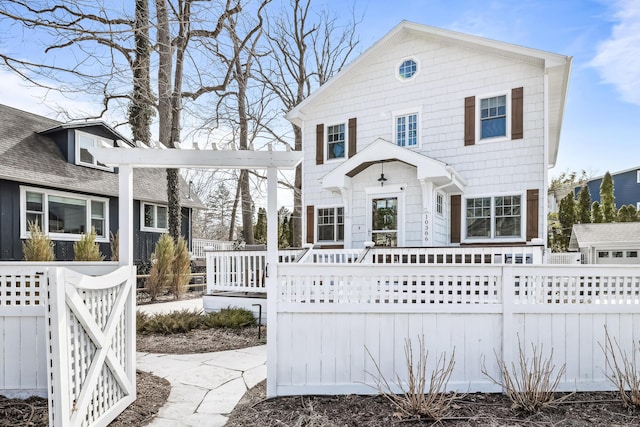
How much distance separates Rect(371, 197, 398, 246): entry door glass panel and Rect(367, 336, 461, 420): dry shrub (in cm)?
594

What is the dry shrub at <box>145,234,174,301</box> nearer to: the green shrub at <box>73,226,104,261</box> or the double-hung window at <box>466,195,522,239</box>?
the green shrub at <box>73,226,104,261</box>

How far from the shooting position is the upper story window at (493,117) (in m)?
8.62

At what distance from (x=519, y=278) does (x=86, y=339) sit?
3.49m

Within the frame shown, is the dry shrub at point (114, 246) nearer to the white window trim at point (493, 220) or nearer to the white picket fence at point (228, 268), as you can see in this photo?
the white picket fence at point (228, 268)

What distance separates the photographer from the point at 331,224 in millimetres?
10406

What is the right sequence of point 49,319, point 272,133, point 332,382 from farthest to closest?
1. point 272,133
2. point 332,382
3. point 49,319

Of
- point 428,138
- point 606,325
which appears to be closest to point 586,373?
point 606,325

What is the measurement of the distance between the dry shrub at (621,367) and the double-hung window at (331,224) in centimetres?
714

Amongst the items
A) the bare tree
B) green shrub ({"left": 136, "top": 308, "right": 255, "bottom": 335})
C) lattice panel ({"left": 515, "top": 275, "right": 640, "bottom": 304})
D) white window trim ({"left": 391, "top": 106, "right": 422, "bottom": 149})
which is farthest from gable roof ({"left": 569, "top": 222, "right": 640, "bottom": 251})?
green shrub ({"left": 136, "top": 308, "right": 255, "bottom": 335})

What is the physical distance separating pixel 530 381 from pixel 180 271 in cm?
927

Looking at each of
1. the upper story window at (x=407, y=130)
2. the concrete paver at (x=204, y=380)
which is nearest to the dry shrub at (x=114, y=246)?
the concrete paver at (x=204, y=380)

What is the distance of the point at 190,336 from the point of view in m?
5.68

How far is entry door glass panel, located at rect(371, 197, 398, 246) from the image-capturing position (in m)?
9.28

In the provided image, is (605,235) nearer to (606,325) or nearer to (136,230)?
(606,325)
